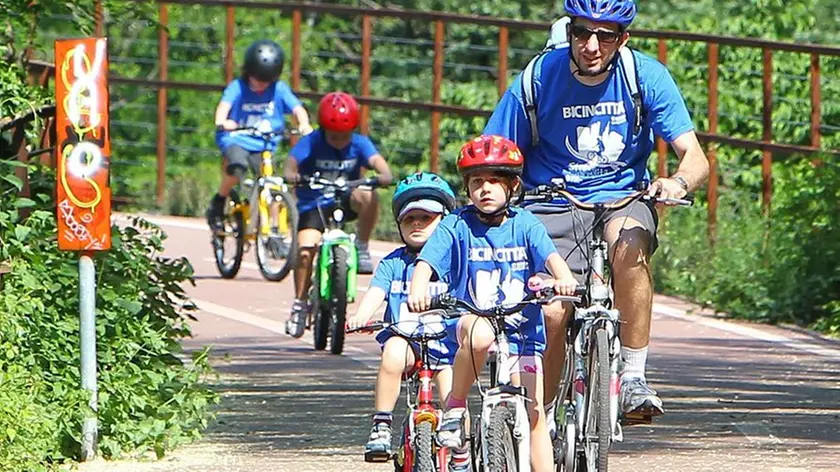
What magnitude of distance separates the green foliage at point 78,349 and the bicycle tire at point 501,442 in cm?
226

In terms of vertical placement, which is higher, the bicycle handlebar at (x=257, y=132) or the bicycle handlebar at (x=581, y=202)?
the bicycle handlebar at (x=581, y=202)

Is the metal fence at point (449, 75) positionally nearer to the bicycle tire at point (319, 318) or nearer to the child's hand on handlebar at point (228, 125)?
the child's hand on handlebar at point (228, 125)

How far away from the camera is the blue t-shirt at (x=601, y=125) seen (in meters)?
8.57

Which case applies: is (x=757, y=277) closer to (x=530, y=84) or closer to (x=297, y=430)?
(x=297, y=430)

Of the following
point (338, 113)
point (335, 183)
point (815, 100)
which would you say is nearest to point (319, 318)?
point (335, 183)

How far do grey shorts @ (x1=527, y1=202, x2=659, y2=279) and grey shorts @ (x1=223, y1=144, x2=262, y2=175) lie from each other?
404 inches

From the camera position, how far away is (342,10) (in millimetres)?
22859

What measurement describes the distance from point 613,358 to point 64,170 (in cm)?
268

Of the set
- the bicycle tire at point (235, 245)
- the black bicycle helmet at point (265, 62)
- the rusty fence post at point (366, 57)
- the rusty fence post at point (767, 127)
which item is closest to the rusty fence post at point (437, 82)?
the rusty fence post at point (366, 57)

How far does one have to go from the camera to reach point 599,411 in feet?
26.4

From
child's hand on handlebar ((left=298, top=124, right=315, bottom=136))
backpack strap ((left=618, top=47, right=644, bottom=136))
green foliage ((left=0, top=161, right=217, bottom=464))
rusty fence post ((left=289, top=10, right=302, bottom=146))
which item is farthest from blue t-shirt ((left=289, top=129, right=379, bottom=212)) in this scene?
rusty fence post ((left=289, top=10, right=302, bottom=146))

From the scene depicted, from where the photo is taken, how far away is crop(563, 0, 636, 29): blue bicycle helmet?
334 inches

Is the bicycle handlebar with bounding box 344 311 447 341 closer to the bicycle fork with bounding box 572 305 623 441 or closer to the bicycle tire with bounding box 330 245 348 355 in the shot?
the bicycle fork with bounding box 572 305 623 441

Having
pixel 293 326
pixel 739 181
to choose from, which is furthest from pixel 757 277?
pixel 739 181
